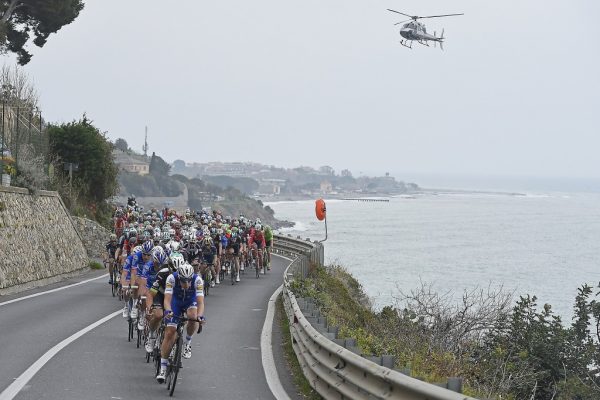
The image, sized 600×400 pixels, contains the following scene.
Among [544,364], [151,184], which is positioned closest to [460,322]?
[544,364]

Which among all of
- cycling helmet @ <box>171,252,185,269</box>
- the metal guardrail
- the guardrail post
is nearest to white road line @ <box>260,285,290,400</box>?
the metal guardrail

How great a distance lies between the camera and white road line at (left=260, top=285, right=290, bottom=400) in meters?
10.6

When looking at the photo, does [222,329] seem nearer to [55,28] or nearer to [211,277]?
[211,277]

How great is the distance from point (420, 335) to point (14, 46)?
39690 mm

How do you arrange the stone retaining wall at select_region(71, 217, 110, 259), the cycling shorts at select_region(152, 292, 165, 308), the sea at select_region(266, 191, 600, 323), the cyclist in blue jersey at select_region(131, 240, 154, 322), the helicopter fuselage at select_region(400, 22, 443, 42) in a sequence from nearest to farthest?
the cycling shorts at select_region(152, 292, 165, 308) → the cyclist in blue jersey at select_region(131, 240, 154, 322) → the stone retaining wall at select_region(71, 217, 110, 259) → the sea at select_region(266, 191, 600, 323) → the helicopter fuselage at select_region(400, 22, 443, 42)

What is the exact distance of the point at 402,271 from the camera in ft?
272

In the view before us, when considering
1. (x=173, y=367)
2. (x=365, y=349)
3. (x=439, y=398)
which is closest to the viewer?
(x=439, y=398)

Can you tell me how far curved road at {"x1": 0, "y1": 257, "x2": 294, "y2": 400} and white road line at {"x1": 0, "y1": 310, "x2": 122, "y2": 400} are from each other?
64mm

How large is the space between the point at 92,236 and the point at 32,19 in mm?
17964

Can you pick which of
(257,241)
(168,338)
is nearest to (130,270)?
(168,338)

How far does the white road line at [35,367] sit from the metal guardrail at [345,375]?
3175 mm

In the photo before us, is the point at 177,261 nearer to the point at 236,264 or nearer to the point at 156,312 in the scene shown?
the point at 156,312

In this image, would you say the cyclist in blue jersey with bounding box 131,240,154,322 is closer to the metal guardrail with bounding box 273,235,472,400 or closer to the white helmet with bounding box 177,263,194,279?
the metal guardrail with bounding box 273,235,472,400

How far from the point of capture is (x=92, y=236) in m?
40.5
